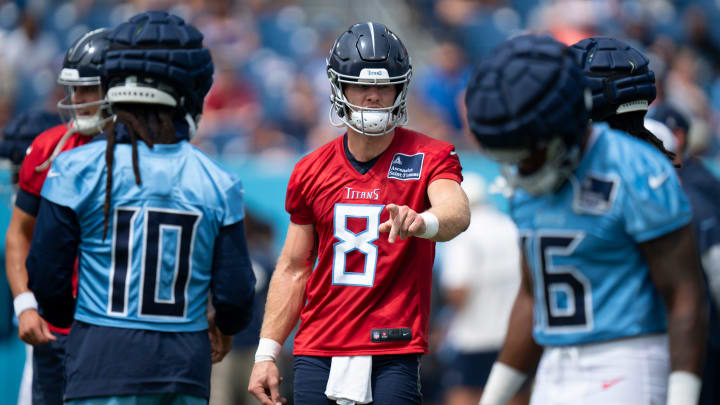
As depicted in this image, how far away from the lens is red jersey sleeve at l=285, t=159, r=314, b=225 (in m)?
4.32

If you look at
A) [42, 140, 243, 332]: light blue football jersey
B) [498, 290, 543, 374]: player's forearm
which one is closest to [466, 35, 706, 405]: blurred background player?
[498, 290, 543, 374]: player's forearm

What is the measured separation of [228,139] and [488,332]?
4.26 m

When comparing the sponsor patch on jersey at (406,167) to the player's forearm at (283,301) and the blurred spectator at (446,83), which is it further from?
the blurred spectator at (446,83)

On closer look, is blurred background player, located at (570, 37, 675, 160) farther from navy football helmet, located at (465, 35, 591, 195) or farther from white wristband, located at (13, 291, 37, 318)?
white wristband, located at (13, 291, 37, 318)

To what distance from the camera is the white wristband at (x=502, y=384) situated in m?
3.51

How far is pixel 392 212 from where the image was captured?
3.46 m

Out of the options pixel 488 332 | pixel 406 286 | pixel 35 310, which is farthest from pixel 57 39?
pixel 406 286

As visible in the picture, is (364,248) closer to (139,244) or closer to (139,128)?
(139,244)

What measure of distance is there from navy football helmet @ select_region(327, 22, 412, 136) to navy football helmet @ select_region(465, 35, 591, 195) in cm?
98

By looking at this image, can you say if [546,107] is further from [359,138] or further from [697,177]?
[697,177]

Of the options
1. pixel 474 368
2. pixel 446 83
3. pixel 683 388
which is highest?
pixel 446 83

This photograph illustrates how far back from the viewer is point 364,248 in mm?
4172

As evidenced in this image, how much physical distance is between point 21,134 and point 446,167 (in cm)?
275

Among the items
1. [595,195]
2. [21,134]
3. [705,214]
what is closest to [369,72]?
[595,195]
